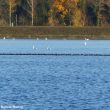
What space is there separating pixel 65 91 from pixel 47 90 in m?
1.00

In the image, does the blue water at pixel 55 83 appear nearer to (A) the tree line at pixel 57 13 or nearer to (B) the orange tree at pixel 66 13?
(B) the orange tree at pixel 66 13

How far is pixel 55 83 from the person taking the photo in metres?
46.2

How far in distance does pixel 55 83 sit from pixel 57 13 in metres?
75.1

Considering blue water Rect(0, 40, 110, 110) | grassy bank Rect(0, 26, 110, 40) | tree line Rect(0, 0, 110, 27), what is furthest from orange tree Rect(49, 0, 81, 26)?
blue water Rect(0, 40, 110, 110)

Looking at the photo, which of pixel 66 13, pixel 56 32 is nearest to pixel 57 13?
pixel 66 13

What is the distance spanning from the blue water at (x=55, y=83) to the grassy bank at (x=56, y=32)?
46578 mm

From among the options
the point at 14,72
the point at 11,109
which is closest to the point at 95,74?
the point at 14,72

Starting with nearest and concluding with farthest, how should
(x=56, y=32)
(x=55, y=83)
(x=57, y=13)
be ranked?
(x=55, y=83) < (x=56, y=32) < (x=57, y=13)

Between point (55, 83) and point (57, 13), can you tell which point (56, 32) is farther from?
point (55, 83)

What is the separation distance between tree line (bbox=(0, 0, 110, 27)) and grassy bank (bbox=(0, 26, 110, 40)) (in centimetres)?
160

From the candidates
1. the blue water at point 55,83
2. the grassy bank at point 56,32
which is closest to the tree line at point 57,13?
the grassy bank at point 56,32

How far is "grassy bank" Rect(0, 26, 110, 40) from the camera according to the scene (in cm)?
11675

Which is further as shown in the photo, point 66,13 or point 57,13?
point 57,13

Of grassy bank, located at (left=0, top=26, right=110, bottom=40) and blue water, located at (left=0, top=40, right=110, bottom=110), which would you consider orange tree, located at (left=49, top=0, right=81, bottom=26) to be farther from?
blue water, located at (left=0, top=40, right=110, bottom=110)
